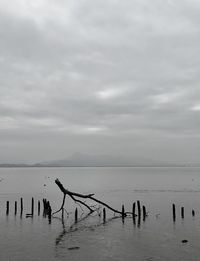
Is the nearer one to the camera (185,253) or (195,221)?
(185,253)

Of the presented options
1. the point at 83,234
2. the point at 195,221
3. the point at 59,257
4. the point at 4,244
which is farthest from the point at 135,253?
the point at 195,221

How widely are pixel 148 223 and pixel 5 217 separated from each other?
21.7 m

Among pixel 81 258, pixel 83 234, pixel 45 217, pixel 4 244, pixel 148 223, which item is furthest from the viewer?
pixel 45 217

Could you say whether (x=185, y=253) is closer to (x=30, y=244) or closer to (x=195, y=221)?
(x=30, y=244)

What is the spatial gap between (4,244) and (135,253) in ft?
42.6

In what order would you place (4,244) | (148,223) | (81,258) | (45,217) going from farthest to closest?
1. (45,217)
2. (148,223)
3. (4,244)
4. (81,258)

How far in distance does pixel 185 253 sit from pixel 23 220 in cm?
2640

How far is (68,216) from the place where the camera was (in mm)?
53781

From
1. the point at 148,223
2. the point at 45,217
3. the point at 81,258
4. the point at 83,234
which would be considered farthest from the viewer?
the point at 45,217

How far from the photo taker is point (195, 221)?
47906 mm

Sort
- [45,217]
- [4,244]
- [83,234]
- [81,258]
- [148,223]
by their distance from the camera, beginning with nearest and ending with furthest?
[81,258], [4,244], [83,234], [148,223], [45,217]

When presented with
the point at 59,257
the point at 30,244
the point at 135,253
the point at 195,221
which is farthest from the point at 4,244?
the point at 195,221

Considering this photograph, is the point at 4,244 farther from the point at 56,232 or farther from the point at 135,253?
the point at 135,253

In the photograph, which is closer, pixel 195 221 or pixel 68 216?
pixel 195 221
